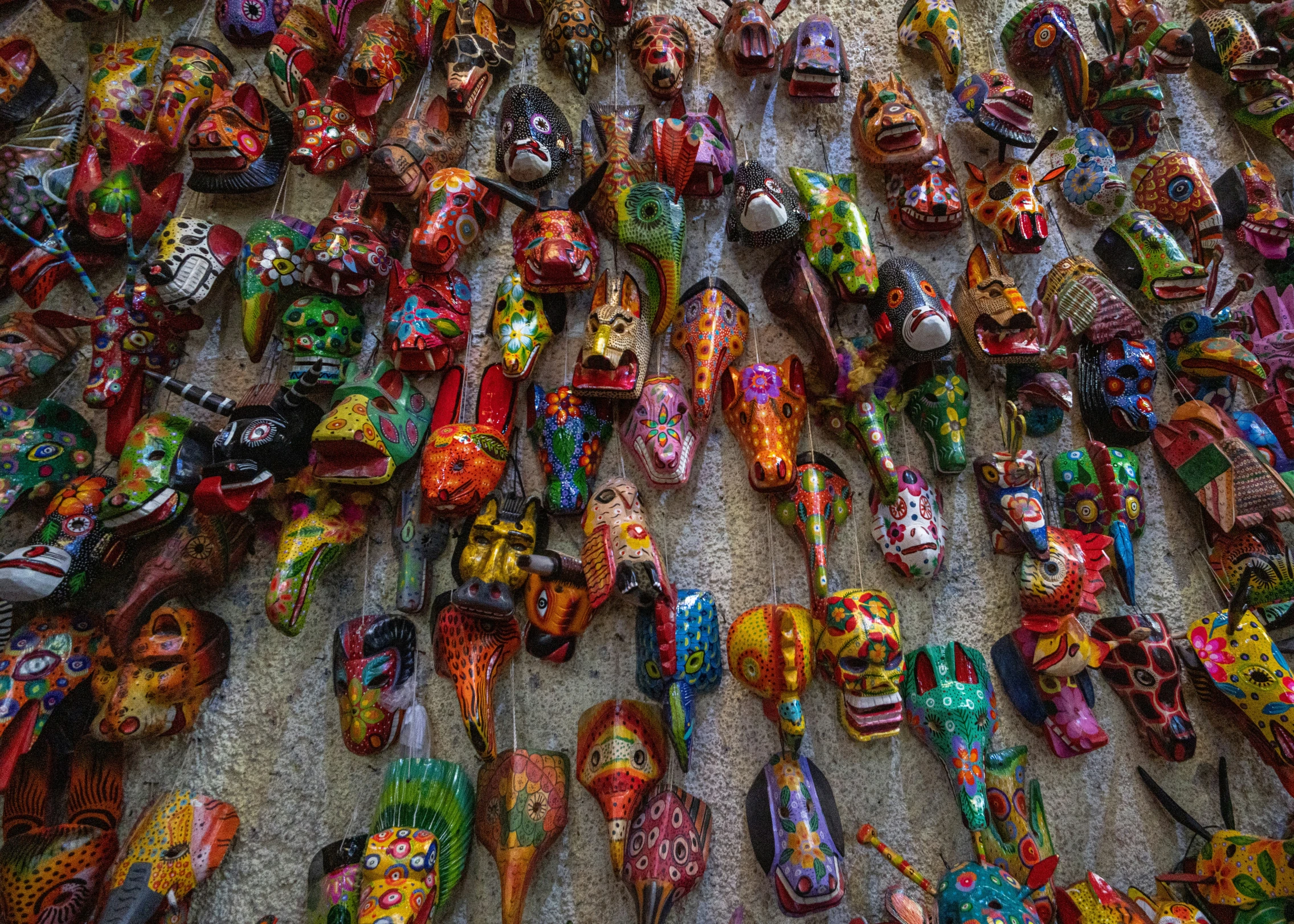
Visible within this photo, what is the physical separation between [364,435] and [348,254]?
38 centimetres

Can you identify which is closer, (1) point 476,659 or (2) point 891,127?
(1) point 476,659

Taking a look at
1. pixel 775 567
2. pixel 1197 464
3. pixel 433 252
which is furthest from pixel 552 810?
pixel 1197 464

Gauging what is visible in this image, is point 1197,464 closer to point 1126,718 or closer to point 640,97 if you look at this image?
point 1126,718

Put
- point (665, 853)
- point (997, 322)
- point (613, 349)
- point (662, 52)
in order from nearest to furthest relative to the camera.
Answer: point (665, 853) < point (613, 349) < point (997, 322) < point (662, 52)

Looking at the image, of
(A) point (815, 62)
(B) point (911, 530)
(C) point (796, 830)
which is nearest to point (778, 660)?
(C) point (796, 830)

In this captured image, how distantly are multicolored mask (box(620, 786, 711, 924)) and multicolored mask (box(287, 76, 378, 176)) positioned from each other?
4.51 feet

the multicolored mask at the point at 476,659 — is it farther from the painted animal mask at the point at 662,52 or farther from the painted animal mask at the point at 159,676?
the painted animal mask at the point at 662,52

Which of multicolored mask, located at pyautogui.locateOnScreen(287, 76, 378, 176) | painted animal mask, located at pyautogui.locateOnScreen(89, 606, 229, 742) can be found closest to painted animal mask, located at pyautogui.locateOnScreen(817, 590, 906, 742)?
painted animal mask, located at pyautogui.locateOnScreen(89, 606, 229, 742)

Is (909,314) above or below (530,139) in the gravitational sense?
below

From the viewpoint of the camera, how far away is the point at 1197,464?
1532mm

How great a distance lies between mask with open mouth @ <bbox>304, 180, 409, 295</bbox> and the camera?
51.9 inches

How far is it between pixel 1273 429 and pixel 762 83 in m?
1.45

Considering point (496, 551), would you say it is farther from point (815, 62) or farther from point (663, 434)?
point (815, 62)

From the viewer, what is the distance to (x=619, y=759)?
3.81ft
